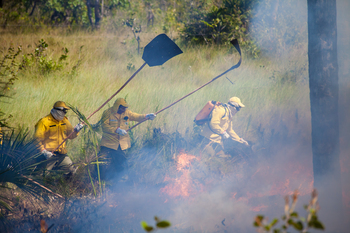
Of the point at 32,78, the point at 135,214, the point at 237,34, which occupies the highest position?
the point at 237,34

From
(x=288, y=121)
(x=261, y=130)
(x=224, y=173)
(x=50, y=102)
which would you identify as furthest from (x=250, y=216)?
(x=50, y=102)

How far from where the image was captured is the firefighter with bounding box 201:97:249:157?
16.3ft

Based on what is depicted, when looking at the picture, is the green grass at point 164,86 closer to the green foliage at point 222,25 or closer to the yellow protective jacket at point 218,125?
the green foliage at point 222,25

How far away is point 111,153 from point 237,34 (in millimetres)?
7116

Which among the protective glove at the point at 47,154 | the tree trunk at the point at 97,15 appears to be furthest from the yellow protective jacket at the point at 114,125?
the tree trunk at the point at 97,15

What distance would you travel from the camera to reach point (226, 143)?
573cm

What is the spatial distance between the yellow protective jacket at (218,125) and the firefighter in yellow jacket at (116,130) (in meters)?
1.16

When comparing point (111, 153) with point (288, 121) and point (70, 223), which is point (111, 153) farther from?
point (288, 121)

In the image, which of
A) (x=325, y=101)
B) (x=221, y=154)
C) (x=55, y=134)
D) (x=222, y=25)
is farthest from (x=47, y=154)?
(x=222, y=25)

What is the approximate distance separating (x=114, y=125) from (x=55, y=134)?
2.93ft

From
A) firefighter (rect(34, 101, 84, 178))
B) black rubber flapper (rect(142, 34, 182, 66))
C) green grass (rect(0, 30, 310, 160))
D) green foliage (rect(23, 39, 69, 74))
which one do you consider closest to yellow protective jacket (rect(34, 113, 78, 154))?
firefighter (rect(34, 101, 84, 178))

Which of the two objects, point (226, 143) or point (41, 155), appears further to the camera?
point (226, 143)

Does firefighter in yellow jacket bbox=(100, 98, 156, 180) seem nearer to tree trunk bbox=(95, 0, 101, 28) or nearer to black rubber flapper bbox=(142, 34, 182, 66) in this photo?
black rubber flapper bbox=(142, 34, 182, 66)

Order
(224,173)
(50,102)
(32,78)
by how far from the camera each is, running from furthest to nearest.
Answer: (32,78)
(50,102)
(224,173)
